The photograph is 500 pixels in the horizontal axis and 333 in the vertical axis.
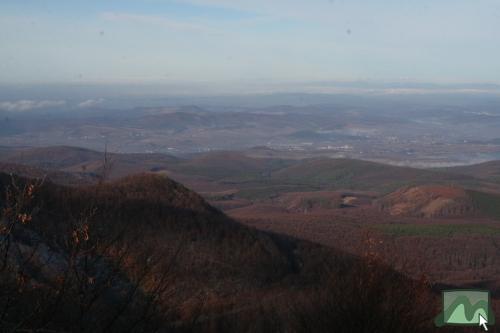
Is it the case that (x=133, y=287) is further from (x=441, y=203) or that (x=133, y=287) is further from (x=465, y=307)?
(x=441, y=203)

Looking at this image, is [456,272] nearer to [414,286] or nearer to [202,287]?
[202,287]

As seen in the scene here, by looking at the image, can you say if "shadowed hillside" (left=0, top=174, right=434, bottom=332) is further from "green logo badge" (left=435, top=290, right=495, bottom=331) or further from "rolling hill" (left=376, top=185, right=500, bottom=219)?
"rolling hill" (left=376, top=185, right=500, bottom=219)

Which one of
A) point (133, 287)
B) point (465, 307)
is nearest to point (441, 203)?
point (465, 307)

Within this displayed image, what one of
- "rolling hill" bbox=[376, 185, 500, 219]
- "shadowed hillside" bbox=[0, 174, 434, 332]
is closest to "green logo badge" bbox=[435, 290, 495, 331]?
"shadowed hillside" bbox=[0, 174, 434, 332]

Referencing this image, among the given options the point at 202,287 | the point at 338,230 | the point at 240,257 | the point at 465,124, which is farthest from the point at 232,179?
the point at 465,124

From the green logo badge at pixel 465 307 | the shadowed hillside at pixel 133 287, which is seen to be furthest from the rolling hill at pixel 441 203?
the green logo badge at pixel 465 307

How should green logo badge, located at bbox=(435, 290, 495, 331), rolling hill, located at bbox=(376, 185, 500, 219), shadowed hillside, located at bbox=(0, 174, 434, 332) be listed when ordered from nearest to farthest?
shadowed hillside, located at bbox=(0, 174, 434, 332), green logo badge, located at bbox=(435, 290, 495, 331), rolling hill, located at bbox=(376, 185, 500, 219)

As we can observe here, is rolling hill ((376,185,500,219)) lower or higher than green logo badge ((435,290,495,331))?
lower

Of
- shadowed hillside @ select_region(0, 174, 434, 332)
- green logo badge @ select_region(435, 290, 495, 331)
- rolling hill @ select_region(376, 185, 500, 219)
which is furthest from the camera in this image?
rolling hill @ select_region(376, 185, 500, 219)

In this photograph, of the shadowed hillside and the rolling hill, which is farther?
the rolling hill
